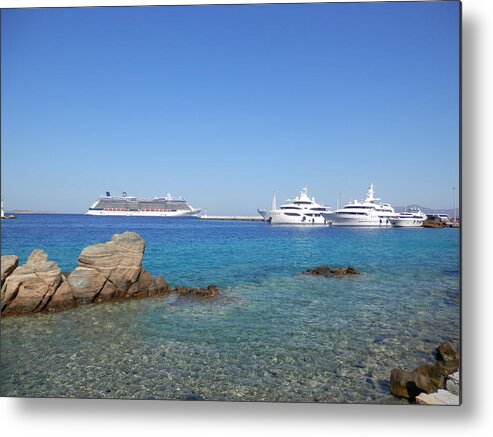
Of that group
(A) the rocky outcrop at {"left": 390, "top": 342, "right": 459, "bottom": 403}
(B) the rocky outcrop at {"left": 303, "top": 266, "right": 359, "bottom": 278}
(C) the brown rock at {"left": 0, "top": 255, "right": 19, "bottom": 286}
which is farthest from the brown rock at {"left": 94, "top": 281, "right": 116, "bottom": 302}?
(A) the rocky outcrop at {"left": 390, "top": 342, "right": 459, "bottom": 403}

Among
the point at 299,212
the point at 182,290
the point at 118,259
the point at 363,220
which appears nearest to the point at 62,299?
the point at 118,259

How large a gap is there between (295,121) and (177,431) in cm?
269

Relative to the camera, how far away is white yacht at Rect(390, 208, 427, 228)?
4056mm

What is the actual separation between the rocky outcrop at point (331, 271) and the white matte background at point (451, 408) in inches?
104

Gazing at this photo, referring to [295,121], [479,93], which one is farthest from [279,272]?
[479,93]

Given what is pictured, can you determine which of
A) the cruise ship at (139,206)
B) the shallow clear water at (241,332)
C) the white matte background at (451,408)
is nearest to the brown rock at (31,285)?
the shallow clear water at (241,332)

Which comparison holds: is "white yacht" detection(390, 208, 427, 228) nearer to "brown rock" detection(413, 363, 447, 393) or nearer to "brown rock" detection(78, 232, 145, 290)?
"brown rock" detection(413, 363, 447, 393)

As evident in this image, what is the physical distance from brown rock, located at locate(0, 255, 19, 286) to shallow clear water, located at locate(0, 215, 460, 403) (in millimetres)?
79

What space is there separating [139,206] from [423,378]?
3.83 meters

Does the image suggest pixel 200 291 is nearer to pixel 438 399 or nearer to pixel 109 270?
pixel 109 270

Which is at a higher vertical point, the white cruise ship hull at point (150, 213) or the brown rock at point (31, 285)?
the white cruise ship hull at point (150, 213)

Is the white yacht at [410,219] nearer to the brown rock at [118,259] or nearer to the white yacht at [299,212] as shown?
the white yacht at [299,212]

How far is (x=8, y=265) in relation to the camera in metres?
3.55

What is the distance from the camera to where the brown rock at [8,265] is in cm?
349
